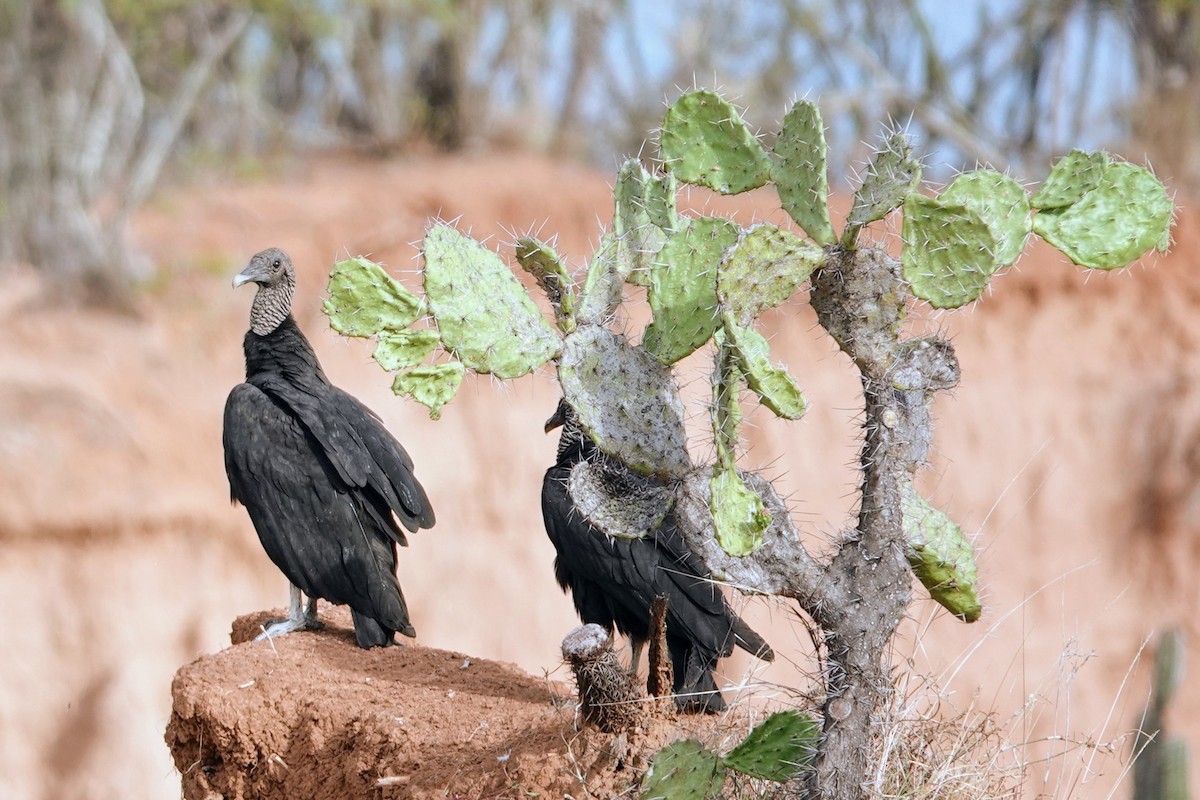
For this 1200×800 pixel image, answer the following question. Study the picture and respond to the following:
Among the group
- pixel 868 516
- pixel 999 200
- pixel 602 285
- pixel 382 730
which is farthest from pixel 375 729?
pixel 999 200

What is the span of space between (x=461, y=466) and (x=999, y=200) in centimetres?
655

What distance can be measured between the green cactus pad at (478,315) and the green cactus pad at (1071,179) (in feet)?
3.36

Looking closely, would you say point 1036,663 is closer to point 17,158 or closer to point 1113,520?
point 1113,520

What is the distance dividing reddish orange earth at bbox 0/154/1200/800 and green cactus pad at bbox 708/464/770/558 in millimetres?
3483

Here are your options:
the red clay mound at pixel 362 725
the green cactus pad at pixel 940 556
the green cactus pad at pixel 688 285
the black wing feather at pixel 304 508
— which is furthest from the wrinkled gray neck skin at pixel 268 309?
the green cactus pad at pixel 940 556

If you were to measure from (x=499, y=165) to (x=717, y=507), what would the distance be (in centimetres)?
869

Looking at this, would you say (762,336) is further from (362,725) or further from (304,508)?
(304,508)

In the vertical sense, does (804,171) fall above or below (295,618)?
above

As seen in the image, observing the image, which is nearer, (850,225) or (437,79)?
(850,225)

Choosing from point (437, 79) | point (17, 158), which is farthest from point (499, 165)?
point (17, 158)

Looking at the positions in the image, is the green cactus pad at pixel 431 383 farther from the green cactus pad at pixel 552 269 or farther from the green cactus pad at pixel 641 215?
the green cactus pad at pixel 641 215

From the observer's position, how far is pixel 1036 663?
9.39 m

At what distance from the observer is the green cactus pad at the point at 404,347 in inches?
114

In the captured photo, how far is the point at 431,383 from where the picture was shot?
2.84 m
